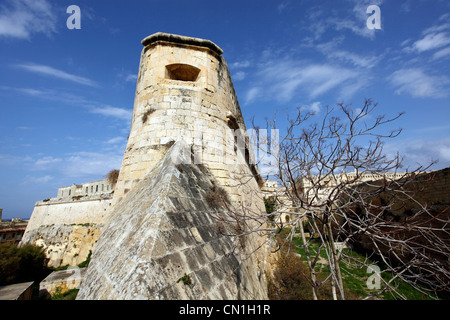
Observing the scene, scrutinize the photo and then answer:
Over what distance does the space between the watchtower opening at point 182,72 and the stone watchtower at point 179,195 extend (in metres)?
0.03

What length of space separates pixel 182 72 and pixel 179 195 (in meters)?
4.26

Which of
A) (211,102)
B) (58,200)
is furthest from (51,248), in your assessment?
(211,102)

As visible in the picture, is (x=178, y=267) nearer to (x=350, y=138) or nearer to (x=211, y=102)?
(x=350, y=138)

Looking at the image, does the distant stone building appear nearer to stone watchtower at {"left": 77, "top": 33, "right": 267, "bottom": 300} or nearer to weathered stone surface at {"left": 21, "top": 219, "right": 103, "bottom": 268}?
weathered stone surface at {"left": 21, "top": 219, "right": 103, "bottom": 268}

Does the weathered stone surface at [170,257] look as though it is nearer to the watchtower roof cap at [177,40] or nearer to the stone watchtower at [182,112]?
the stone watchtower at [182,112]

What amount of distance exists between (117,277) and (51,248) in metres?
17.9

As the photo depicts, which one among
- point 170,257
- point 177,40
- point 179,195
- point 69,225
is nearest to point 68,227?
point 69,225

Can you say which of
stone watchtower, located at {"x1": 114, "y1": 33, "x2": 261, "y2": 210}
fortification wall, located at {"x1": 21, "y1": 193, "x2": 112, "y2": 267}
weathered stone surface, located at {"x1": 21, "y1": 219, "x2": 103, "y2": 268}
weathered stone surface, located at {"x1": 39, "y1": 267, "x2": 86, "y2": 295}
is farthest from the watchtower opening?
weathered stone surface, located at {"x1": 21, "y1": 219, "x2": 103, "y2": 268}

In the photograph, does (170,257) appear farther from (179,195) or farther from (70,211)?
(70,211)

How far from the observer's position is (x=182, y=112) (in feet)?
15.8

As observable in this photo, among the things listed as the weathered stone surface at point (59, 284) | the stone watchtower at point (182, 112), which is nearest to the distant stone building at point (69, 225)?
the weathered stone surface at point (59, 284)

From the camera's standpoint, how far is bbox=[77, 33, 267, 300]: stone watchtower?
1.85 metres

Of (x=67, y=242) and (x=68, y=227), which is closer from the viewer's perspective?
(x=67, y=242)
